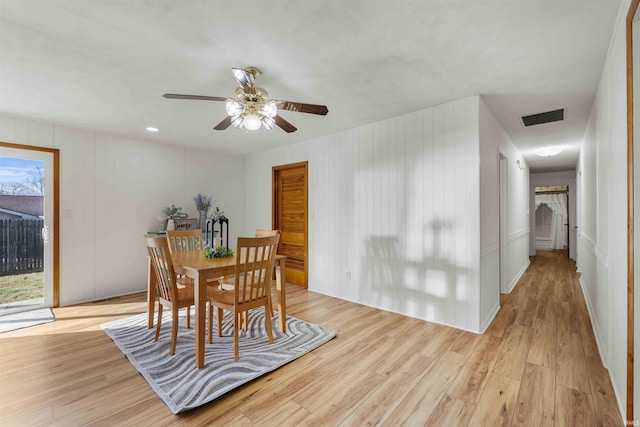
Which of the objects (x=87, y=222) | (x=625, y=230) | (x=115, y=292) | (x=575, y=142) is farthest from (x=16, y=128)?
(x=575, y=142)

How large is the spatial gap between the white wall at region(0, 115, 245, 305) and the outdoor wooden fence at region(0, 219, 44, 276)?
0.75 ft

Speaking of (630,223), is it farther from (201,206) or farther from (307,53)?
(201,206)

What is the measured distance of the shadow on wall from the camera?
10.1ft

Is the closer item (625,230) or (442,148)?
(625,230)

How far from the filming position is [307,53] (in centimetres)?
209

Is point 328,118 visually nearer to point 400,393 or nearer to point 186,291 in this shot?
point 186,291

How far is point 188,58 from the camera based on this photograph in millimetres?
2148

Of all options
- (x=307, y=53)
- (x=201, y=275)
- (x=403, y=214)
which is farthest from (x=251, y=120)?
(x=403, y=214)

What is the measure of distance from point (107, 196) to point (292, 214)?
2766 mm

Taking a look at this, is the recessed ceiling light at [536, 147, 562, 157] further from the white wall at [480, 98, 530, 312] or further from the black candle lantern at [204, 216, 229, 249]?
the black candle lantern at [204, 216, 229, 249]

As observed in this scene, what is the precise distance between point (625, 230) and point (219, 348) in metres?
3.04

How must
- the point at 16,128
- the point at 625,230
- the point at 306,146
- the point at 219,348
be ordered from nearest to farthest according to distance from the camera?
the point at 625,230
the point at 219,348
the point at 16,128
the point at 306,146

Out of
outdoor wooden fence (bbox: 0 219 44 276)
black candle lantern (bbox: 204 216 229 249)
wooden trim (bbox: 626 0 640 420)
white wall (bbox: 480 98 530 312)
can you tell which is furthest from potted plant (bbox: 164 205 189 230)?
wooden trim (bbox: 626 0 640 420)

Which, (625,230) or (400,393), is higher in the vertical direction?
(625,230)
